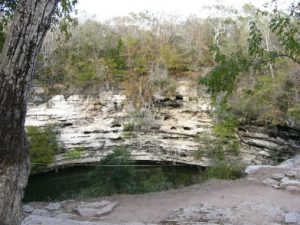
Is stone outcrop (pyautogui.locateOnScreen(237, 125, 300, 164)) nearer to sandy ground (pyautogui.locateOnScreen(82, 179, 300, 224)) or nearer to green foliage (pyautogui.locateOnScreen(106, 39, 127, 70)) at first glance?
green foliage (pyautogui.locateOnScreen(106, 39, 127, 70))

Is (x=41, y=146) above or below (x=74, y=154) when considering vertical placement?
above

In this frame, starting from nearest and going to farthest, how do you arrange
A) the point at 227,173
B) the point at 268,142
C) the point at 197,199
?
the point at 197,199 → the point at 227,173 → the point at 268,142

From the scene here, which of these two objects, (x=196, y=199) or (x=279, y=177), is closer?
(x=196, y=199)

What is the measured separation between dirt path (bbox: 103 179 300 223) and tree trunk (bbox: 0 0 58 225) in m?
3.85

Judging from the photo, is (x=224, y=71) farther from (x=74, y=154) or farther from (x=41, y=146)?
(x=74, y=154)

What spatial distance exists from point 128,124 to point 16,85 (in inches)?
818

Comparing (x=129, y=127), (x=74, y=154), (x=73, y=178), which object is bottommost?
(x=73, y=178)

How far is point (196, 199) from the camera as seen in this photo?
7.11m

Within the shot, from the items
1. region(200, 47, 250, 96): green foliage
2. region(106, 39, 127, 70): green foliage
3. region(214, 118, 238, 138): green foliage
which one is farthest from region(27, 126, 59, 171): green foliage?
region(200, 47, 250, 96): green foliage

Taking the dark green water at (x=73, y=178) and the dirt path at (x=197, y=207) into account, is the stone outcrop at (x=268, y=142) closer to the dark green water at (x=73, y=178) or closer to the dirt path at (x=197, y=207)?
the dark green water at (x=73, y=178)

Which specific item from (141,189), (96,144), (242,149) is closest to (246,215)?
(141,189)

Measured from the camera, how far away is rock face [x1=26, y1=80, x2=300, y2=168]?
22.3 metres

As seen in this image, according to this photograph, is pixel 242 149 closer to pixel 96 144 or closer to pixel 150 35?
pixel 96 144

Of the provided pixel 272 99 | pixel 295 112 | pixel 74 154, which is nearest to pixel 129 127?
pixel 74 154
